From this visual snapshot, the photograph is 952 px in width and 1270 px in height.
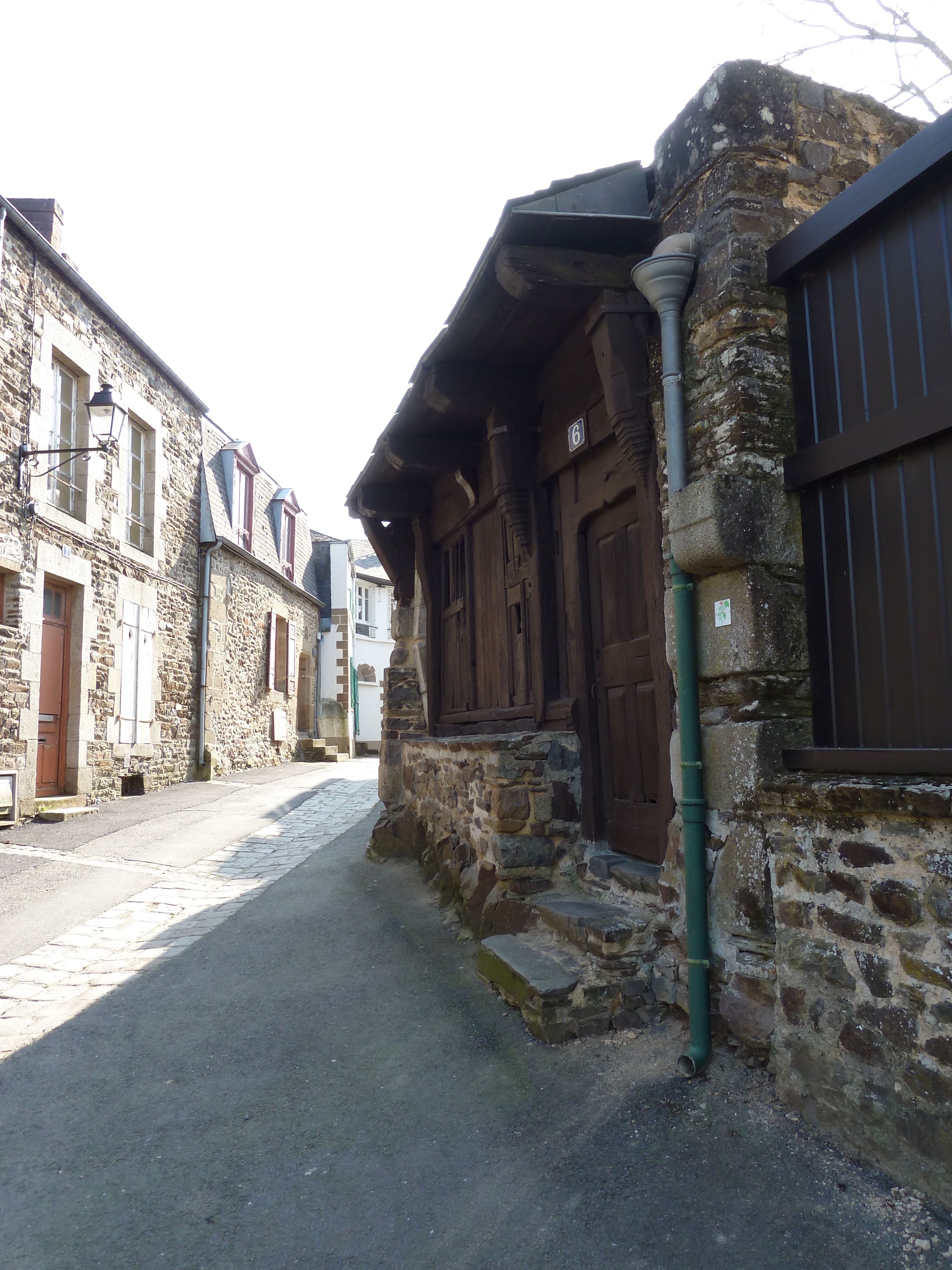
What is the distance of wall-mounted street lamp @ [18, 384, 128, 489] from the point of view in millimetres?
9070

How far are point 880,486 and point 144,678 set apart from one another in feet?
35.0

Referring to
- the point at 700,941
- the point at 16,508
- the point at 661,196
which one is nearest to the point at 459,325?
the point at 661,196

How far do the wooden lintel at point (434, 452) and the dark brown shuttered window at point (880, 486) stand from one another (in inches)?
122

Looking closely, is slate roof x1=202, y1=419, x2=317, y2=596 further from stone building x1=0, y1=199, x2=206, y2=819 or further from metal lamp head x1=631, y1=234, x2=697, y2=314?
metal lamp head x1=631, y1=234, x2=697, y2=314

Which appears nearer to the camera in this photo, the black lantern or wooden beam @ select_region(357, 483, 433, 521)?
wooden beam @ select_region(357, 483, 433, 521)

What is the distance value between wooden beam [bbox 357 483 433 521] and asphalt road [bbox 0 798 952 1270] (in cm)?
404

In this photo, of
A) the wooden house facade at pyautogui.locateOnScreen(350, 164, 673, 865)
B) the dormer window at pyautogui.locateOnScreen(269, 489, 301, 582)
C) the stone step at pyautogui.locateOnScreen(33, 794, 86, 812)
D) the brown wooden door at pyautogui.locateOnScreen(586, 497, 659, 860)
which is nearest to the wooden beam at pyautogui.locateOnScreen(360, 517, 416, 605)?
the wooden house facade at pyautogui.locateOnScreen(350, 164, 673, 865)

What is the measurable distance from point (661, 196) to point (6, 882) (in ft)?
21.2

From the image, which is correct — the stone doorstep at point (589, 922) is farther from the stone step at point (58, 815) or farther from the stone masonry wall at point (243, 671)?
the stone masonry wall at point (243, 671)

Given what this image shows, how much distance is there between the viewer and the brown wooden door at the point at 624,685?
3.99 metres

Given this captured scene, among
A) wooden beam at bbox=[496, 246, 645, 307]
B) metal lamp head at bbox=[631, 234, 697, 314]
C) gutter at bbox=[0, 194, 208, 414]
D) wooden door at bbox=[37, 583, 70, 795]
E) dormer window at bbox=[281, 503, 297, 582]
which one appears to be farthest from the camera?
dormer window at bbox=[281, 503, 297, 582]

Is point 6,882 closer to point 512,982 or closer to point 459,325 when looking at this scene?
point 512,982

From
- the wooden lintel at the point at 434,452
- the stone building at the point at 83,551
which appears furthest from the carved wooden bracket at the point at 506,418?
the stone building at the point at 83,551

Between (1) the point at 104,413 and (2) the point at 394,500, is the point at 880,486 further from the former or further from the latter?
(1) the point at 104,413
